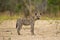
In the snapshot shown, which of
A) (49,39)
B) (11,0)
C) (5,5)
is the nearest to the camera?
(49,39)

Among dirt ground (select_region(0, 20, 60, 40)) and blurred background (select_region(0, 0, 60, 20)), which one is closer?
dirt ground (select_region(0, 20, 60, 40))

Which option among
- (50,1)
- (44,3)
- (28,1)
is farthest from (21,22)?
(50,1)

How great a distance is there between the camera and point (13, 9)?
28.5 metres

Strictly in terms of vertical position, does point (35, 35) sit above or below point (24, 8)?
below

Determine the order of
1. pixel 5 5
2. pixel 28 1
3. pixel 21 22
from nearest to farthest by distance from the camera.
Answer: pixel 21 22, pixel 28 1, pixel 5 5

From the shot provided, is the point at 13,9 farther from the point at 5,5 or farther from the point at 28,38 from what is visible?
the point at 28,38

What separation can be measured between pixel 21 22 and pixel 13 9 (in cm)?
1710

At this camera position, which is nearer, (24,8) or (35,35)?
(35,35)

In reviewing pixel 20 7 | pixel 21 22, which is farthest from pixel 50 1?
pixel 21 22

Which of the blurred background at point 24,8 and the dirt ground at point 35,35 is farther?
the blurred background at point 24,8

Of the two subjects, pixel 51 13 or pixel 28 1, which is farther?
pixel 51 13

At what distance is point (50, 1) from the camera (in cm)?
2700

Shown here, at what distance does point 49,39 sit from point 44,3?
15.7 meters

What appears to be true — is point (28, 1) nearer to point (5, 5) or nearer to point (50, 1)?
point (50, 1)
